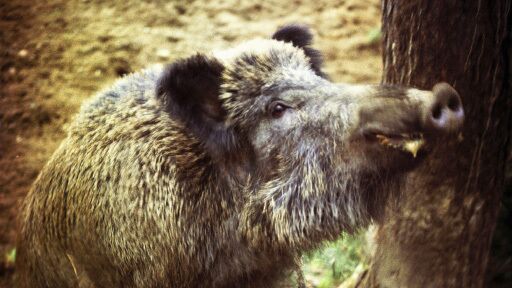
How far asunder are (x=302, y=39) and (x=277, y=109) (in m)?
0.66

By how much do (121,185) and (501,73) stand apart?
6.45ft

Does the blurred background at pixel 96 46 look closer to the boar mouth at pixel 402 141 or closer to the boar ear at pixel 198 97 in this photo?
the boar ear at pixel 198 97

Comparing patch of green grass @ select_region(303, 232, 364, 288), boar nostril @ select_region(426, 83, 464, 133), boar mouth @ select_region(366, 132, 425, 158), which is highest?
boar nostril @ select_region(426, 83, 464, 133)

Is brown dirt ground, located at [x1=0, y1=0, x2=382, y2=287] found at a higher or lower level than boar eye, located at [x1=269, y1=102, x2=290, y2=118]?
lower

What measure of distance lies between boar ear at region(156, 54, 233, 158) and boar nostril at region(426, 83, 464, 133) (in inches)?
39.1

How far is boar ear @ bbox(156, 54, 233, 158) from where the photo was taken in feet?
9.96

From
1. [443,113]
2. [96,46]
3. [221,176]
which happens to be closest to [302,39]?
[221,176]

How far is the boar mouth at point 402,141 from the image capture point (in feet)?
8.80

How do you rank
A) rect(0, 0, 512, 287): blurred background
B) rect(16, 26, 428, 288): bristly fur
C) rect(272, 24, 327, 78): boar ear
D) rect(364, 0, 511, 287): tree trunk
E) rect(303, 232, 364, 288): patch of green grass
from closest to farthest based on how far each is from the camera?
1. rect(16, 26, 428, 288): bristly fur
2. rect(364, 0, 511, 287): tree trunk
3. rect(272, 24, 327, 78): boar ear
4. rect(303, 232, 364, 288): patch of green grass
5. rect(0, 0, 512, 287): blurred background

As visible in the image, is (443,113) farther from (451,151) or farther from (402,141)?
(451,151)

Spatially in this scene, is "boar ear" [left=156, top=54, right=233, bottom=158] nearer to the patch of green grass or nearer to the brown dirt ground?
the patch of green grass

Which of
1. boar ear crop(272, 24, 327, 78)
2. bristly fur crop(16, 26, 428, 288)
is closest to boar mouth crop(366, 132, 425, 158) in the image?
bristly fur crop(16, 26, 428, 288)

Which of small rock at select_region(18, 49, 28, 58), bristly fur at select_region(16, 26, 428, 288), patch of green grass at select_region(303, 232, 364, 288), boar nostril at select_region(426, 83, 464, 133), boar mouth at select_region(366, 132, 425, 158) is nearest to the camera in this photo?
boar nostril at select_region(426, 83, 464, 133)

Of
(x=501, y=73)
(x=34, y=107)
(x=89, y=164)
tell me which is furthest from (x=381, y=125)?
(x=34, y=107)
